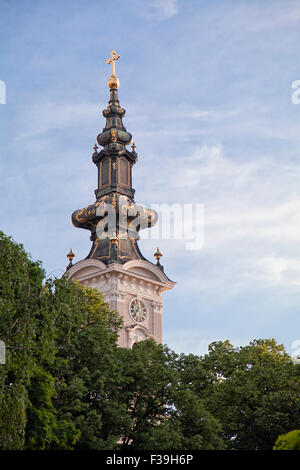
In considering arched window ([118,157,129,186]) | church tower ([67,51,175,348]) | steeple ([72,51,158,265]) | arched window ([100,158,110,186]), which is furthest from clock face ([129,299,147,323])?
arched window ([100,158,110,186])

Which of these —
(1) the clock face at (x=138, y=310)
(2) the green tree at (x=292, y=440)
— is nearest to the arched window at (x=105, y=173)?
(1) the clock face at (x=138, y=310)

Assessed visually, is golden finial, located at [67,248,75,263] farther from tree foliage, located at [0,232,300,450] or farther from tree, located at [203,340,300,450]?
tree, located at [203,340,300,450]

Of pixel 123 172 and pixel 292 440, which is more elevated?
pixel 123 172

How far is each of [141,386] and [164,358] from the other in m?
2.92

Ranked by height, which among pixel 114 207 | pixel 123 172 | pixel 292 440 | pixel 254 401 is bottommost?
pixel 292 440

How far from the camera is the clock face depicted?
63.5 metres

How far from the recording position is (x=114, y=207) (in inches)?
2648

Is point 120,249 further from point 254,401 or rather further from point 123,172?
point 254,401

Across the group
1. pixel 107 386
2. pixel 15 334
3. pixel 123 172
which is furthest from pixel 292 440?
pixel 123 172

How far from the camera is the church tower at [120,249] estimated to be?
206ft

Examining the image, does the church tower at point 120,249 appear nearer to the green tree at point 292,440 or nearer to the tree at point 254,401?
the tree at point 254,401

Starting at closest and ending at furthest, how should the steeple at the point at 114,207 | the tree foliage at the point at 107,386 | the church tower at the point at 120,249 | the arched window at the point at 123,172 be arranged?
1. the tree foliage at the point at 107,386
2. the church tower at the point at 120,249
3. the steeple at the point at 114,207
4. the arched window at the point at 123,172

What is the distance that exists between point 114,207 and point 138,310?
9.05 meters
